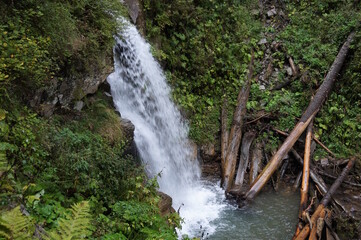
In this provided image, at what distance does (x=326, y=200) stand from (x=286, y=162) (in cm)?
203

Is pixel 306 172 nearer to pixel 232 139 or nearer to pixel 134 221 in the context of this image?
pixel 232 139

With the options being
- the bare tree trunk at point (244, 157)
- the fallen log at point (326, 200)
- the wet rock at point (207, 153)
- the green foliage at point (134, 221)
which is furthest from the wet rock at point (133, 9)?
the fallen log at point (326, 200)

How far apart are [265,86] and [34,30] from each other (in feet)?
27.8

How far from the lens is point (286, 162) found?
922cm

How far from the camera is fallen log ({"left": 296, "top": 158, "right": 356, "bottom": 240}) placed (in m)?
6.32

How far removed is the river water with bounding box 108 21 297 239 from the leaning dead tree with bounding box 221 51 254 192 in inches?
18.5

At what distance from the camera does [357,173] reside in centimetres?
841

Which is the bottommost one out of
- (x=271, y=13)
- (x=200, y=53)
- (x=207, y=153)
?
(x=207, y=153)

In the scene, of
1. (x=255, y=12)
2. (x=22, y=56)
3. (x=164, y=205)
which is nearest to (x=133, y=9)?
(x=22, y=56)

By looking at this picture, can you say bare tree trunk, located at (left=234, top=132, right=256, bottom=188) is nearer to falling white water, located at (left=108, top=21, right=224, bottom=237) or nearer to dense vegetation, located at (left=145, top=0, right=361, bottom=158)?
dense vegetation, located at (left=145, top=0, right=361, bottom=158)

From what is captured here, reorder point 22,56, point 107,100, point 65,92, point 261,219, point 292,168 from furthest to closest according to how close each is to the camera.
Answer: point 292,168 < point 261,219 < point 107,100 < point 65,92 < point 22,56

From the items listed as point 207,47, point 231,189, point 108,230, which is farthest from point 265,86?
point 108,230

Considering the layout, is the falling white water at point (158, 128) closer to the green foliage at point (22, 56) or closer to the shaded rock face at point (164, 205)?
the shaded rock face at point (164, 205)

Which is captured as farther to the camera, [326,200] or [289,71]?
[289,71]
